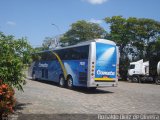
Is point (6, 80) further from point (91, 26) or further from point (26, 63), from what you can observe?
point (91, 26)

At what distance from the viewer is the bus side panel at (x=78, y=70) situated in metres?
18.2

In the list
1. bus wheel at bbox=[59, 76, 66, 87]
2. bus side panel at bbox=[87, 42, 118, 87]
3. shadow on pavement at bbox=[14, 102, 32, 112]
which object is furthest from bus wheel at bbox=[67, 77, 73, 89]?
shadow on pavement at bbox=[14, 102, 32, 112]

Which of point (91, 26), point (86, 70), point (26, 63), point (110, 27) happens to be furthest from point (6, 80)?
point (91, 26)

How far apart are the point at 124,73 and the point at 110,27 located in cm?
745

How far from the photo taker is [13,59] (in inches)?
403

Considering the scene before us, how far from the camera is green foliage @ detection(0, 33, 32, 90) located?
1014 cm

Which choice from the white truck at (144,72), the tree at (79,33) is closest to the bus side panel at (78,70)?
the white truck at (144,72)

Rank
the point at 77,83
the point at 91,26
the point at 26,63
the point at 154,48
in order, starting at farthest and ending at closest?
the point at 91,26 < the point at 154,48 < the point at 77,83 < the point at 26,63

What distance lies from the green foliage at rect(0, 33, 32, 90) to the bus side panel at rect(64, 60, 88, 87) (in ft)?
24.5

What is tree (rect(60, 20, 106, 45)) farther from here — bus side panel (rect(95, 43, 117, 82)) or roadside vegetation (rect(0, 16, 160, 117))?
bus side panel (rect(95, 43, 117, 82))

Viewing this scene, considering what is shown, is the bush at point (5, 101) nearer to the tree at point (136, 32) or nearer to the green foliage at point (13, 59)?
the green foliage at point (13, 59)

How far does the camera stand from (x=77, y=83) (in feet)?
63.0

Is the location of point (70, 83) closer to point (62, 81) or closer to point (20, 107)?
point (62, 81)

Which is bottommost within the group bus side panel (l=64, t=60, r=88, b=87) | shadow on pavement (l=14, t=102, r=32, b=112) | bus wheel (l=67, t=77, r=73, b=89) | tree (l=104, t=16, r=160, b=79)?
shadow on pavement (l=14, t=102, r=32, b=112)
